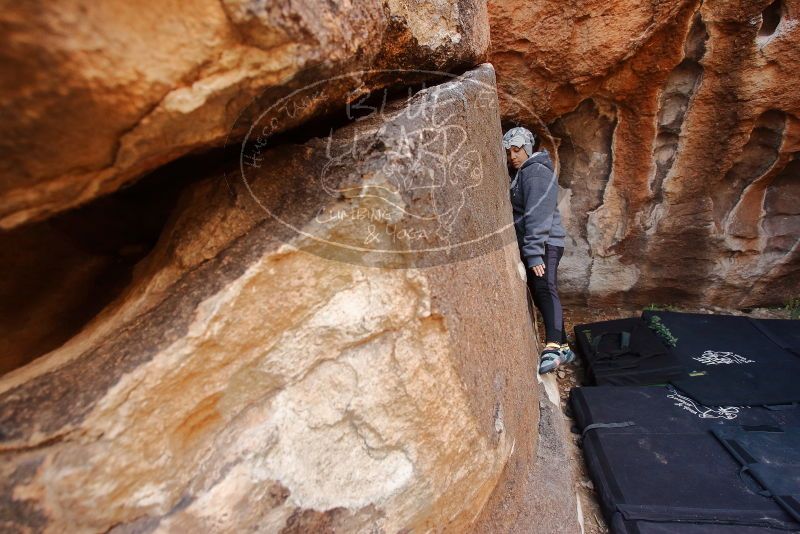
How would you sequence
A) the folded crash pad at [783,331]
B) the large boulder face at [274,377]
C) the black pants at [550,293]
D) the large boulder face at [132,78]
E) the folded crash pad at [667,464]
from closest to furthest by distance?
the large boulder face at [132,78], the large boulder face at [274,377], the folded crash pad at [667,464], the black pants at [550,293], the folded crash pad at [783,331]

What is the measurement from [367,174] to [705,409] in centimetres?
207

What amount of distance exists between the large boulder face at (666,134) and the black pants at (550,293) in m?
0.65

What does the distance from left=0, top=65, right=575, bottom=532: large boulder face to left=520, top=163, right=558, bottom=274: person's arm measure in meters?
1.23

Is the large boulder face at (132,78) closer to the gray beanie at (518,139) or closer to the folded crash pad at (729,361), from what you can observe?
the gray beanie at (518,139)

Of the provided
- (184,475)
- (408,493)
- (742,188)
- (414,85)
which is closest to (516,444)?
(408,493)

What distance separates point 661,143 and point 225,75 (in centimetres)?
251

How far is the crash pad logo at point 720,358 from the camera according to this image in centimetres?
229

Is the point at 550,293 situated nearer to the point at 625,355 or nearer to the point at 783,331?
the point at 625,355

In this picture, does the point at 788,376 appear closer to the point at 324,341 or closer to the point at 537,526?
the point at 537,526

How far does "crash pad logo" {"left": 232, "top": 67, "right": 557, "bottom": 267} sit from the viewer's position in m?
0.74

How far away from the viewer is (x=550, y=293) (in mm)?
2229

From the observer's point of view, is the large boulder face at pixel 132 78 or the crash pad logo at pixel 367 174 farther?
the crash pad logo at pixel 367 174

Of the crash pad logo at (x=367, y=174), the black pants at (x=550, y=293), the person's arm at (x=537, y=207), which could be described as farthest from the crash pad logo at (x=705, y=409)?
the crash pad logo at (x=367, y=174)

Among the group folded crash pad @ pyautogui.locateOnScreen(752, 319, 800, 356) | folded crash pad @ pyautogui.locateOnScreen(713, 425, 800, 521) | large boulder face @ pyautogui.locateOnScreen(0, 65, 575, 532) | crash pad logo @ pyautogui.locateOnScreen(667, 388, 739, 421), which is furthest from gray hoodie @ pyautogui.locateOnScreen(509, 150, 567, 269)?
folded crash pad @ pyautogui.locateOnScreen(752, 319, 800, 356)
